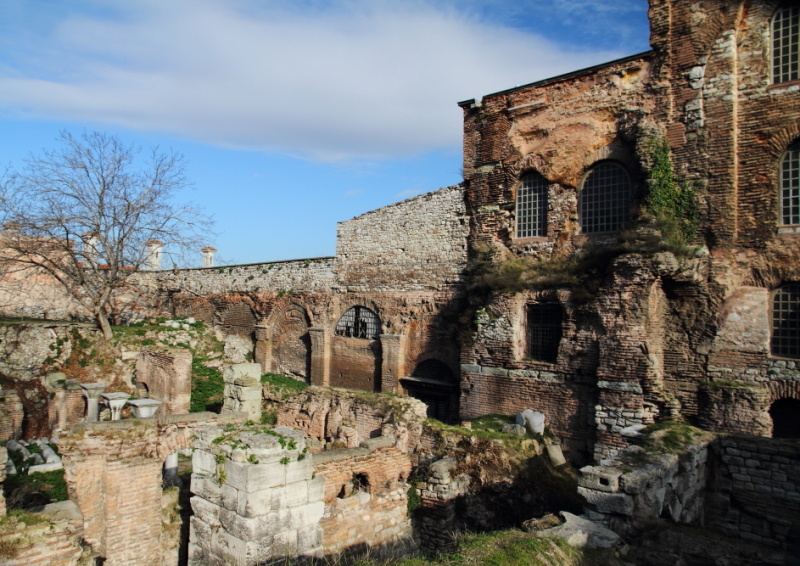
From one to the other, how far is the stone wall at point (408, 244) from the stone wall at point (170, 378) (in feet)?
18.0

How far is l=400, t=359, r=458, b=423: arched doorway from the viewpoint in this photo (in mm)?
14172

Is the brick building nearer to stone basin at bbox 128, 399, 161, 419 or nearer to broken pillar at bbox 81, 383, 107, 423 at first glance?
stone basin at bbox 128, 399, 161, 419

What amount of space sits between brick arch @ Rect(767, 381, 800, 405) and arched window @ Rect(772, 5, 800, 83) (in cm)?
550

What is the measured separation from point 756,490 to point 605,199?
638 centimetres

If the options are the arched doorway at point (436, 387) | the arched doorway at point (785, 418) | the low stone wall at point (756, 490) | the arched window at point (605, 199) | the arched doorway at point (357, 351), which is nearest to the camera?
the low stone wall at point (756, 490)

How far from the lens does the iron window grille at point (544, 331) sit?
12086 millimetres

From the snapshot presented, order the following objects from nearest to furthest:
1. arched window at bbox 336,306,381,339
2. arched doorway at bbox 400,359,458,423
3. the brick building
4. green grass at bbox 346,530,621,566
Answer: green grass at bbox 346,530,621,566, the brick building, arched doorway at bbox 400,359,458,423, arched window at bbox 336,306,381,339

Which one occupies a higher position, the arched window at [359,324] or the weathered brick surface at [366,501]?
the arched window at [359,324]

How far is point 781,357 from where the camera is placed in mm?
9594

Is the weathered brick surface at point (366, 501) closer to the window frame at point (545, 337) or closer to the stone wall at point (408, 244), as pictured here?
the window frame at point (545, 337)

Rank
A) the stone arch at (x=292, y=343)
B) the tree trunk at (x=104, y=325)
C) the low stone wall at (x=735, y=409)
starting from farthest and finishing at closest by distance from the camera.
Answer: the stone arch at (x=292, y=343), the tree trunk at (x=104, y=325), the low stone wall at (x=735, y=409)

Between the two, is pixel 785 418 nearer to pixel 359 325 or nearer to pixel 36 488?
pixel 359 325

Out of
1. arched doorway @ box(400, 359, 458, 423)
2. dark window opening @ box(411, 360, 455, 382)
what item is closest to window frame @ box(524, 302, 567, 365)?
arched doorway @ box(400, 359, 458, 423)

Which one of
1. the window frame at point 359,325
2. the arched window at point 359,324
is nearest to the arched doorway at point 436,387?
the window frame at point 359,325
